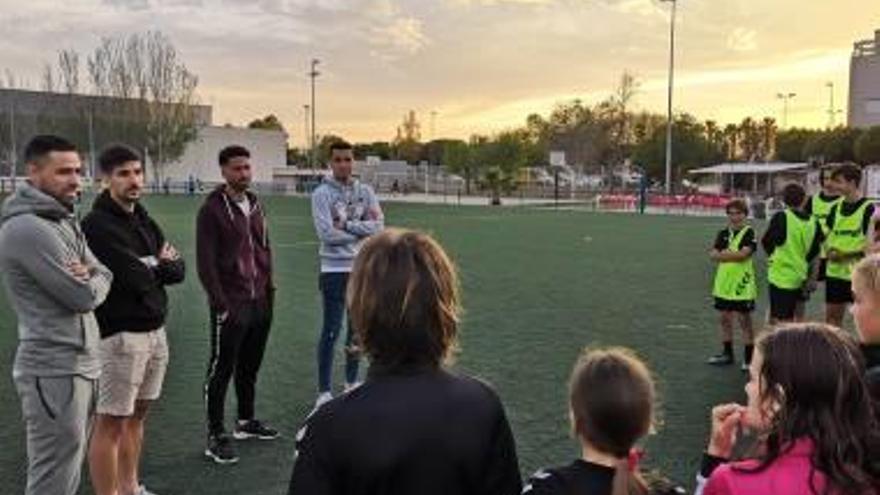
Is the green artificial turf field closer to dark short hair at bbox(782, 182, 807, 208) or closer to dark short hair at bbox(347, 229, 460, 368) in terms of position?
dark short hair at bbox(782, 182, 807, 208)

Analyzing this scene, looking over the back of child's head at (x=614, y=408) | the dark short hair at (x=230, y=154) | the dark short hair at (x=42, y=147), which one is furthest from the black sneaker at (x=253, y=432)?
the back of child's head at (x=614, y=408)

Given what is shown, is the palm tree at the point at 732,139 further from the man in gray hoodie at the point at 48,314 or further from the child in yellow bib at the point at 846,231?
the man in gray hoodie at the point at 48,314

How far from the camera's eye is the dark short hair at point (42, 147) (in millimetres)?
4121

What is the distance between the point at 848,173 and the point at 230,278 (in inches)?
201

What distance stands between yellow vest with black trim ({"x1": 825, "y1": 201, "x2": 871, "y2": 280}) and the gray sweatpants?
20.9 ft

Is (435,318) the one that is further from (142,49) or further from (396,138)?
(396,138)

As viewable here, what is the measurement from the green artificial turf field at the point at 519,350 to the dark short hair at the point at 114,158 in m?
1.83

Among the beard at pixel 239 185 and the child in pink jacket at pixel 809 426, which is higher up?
the beard at pixel 239 185

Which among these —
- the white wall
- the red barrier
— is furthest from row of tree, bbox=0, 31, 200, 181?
the red barrier

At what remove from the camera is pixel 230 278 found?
5.89 m

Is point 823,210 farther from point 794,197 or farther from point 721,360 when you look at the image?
point 721,360

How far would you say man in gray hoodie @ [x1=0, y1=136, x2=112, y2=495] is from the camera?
3965mm

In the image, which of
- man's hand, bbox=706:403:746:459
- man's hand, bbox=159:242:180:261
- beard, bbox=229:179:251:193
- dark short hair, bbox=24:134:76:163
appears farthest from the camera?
beard, bbox=229:179:251:193

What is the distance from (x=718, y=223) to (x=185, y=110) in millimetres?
67706
